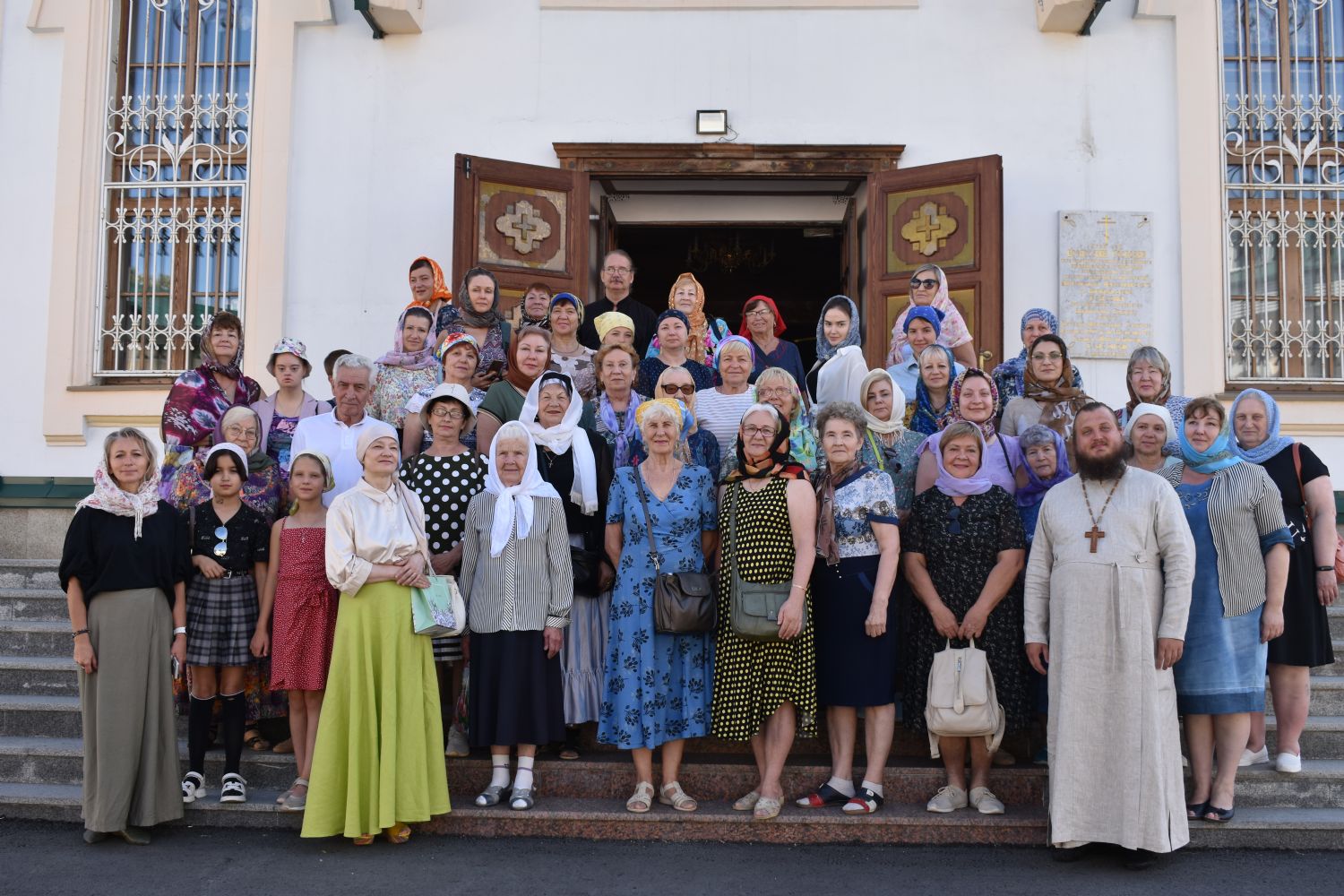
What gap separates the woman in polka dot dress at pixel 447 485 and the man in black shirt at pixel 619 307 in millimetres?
1614

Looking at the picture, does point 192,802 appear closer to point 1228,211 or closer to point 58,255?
point 58,255

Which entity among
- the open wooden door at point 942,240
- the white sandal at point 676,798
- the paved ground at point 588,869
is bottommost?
the paved ground at point 588,869

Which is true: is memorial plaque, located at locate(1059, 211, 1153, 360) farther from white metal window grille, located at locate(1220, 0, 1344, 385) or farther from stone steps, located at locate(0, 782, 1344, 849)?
stone steps, located at locate(0, 782, 1344, 849)

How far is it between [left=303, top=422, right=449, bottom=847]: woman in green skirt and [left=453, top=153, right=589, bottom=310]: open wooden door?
332 cm

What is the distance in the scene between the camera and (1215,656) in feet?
15.2

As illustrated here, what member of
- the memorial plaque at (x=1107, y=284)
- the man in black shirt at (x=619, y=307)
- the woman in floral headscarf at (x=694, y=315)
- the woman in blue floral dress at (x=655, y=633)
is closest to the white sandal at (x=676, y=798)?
the woman in blue floral dress at (x=655, y=633)

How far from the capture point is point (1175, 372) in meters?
7.86

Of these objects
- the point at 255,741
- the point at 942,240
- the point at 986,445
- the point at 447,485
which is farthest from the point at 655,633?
the point at 942,240

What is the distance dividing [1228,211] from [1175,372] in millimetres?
1205

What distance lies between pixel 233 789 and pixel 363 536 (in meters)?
1.26

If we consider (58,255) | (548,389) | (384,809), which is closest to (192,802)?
(384,809)

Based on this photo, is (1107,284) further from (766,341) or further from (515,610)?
(515,610)

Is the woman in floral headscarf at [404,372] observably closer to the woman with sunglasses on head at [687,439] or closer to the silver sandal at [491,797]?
the woman with sunglasses on head at [687,439]

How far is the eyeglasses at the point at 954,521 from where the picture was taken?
4812mm
